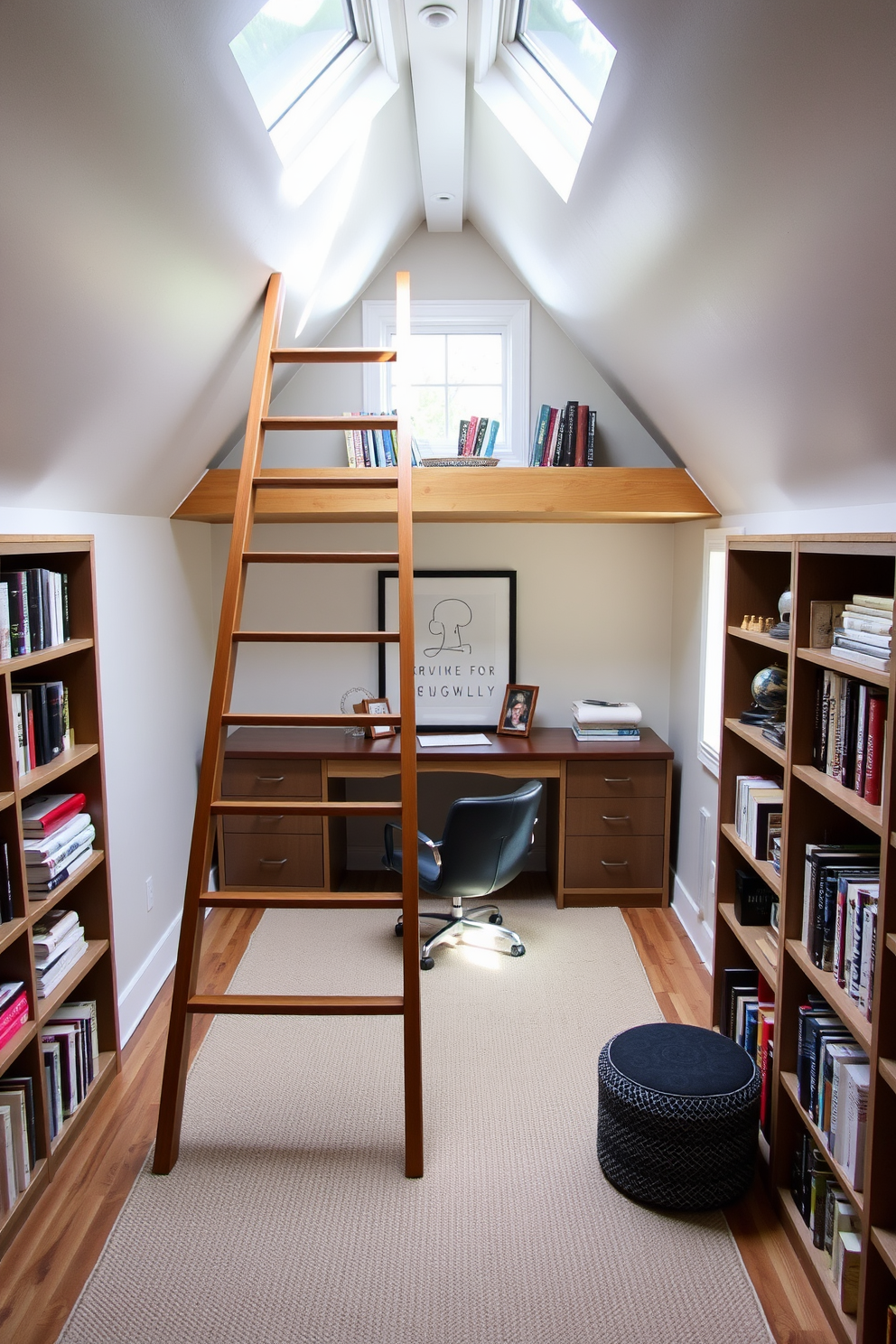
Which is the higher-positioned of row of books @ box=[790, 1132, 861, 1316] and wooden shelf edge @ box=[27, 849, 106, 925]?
wooden shelf edge @ box=[27, 849, 106, 925]

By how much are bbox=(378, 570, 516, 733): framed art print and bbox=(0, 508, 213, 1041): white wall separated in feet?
3.41

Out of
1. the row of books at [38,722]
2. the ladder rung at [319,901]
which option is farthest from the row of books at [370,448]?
the ladder rung at [319,901]

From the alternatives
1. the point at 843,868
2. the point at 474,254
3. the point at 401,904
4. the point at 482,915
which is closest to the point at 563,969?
the point at 482,915

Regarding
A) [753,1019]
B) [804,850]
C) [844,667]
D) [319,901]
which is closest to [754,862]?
[804,850]

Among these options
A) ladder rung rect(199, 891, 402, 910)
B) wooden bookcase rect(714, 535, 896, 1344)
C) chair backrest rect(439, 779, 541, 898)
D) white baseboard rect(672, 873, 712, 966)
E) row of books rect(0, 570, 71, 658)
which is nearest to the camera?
wooden bookcase rect(714, 535, 896, 1344)

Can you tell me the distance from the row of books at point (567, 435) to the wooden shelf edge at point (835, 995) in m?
2.40

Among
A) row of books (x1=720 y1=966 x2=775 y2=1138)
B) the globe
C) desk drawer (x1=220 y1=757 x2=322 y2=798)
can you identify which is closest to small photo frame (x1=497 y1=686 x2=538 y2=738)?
desk drawer (x1=220 y1=757 x2=322 y2=798)

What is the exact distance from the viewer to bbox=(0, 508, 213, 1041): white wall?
335 centimetres

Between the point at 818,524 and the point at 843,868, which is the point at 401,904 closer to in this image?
the point at 843,868

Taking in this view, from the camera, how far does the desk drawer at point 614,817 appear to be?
4.43m

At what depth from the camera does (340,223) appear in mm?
3408

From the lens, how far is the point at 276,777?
14.6 ft

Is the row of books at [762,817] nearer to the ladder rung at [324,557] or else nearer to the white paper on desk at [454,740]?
the ladder rung at [324,557]

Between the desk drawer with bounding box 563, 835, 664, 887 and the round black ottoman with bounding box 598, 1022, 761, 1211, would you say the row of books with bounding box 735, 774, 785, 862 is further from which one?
the desk drawer with bounding box 563, 835, 664, 887
